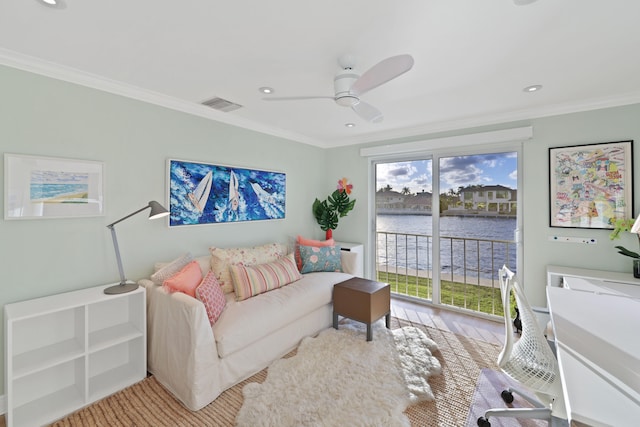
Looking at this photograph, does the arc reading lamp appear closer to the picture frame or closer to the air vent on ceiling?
the picture frame

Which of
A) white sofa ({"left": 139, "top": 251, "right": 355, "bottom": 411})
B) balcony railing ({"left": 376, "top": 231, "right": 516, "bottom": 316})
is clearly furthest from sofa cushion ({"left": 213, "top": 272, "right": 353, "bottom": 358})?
balcony railing ({"left": 376, "top": 231, "right": 516, "bottom": 316})

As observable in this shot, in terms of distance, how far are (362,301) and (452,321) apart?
131cm

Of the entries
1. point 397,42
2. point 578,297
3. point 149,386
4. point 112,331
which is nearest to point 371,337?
point 578,297

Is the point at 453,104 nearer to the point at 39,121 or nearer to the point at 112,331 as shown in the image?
the point at 39,121

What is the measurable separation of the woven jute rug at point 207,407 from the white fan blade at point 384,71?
6.82ft

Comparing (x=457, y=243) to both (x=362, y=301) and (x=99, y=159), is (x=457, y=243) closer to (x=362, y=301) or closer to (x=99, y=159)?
(x=362, y=301)

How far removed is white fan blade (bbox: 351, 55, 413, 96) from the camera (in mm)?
1499

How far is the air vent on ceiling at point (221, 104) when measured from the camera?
273 centimetres

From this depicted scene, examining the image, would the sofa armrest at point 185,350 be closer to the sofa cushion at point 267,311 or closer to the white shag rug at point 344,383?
the sofa cushion at point 267,311

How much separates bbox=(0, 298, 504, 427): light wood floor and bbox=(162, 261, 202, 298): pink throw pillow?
2.36 m

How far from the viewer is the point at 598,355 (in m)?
1.13

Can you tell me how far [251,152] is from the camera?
11.5 ft

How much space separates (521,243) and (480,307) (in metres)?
0.97

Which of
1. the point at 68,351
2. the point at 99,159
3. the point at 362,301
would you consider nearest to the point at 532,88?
the point at 362,301
